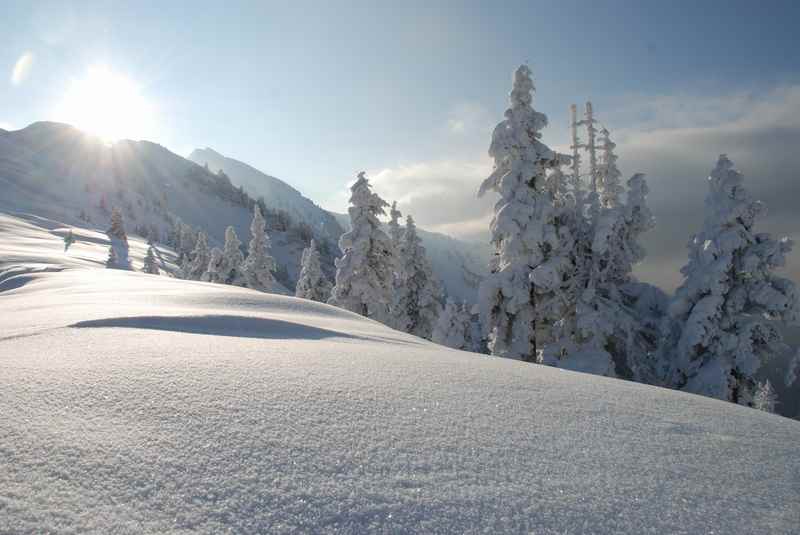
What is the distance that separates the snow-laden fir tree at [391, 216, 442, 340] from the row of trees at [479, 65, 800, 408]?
13.2 m

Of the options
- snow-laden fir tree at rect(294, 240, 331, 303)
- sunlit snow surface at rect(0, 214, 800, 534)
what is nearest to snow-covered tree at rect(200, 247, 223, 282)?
snow-laden fir tree at rect(294, 240, 331, 303)

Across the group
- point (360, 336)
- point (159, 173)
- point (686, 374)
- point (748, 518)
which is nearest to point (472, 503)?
point (748, 518)

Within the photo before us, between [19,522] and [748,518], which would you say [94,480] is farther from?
[748,518]

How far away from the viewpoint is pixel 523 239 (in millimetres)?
15219

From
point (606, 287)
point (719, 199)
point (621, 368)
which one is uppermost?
point (719, 199)

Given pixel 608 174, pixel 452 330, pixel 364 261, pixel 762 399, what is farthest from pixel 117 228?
pixel 762 399

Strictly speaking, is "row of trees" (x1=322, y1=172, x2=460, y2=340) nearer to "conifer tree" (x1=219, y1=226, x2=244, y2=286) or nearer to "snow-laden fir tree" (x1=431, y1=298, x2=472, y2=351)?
"snow-laden fir tree" (x1=431, y1=298, x2=472, y2=351)

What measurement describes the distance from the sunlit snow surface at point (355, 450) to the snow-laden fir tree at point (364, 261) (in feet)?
63.2

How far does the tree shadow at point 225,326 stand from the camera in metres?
4.42

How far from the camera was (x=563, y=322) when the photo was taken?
1611cm

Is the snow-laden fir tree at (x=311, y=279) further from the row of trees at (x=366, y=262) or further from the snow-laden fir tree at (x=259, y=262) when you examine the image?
the row of trees at (x=366, y=262)

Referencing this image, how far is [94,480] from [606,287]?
16.7m

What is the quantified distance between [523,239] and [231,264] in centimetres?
2255

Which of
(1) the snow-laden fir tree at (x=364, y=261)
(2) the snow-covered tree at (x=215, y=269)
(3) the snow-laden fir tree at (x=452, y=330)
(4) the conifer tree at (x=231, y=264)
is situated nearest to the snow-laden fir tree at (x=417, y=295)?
(3) the snow-laden fir tree at (x=452, y=330)
